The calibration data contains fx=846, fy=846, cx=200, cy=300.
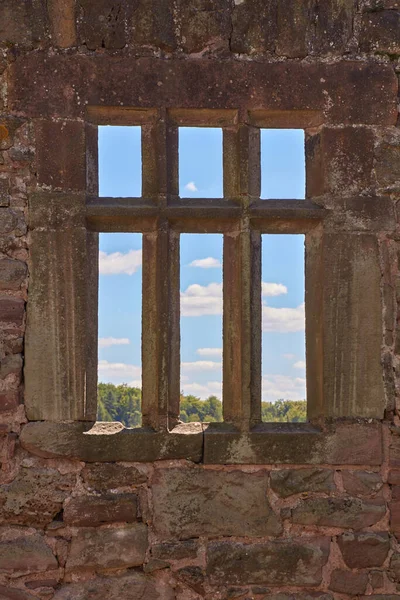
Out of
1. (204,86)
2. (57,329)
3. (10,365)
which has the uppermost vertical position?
(204,86)

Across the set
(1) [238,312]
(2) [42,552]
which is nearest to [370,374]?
(1) [238,312]

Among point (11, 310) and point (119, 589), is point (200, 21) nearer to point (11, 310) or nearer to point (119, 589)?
point (11, 310)

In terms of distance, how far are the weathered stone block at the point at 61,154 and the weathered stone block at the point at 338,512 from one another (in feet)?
6.57

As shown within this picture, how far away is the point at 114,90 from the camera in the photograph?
439 centimetres

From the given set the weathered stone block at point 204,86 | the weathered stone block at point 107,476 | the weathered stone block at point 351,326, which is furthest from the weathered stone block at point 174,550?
the weathered stone block at point 204,86

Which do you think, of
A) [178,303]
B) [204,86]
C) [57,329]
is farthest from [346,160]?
[57,329]

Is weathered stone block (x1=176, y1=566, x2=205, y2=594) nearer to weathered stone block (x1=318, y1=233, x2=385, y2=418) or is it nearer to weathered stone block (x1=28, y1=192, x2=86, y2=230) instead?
weathered stone block (x1=318, y1=233, x2=385, y2=418)

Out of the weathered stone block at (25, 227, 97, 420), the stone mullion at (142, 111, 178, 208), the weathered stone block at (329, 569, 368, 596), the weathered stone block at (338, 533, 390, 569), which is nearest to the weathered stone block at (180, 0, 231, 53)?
the stone mullion at (142, 111, 178, 208)

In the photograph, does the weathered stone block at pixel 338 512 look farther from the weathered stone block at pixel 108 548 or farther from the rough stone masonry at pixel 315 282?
the weathered stone block at pixel 108 548

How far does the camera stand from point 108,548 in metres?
4.23

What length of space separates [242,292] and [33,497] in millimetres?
1480

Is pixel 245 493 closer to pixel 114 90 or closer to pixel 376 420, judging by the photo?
pixel 376 420

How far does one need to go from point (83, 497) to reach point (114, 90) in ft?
6.84

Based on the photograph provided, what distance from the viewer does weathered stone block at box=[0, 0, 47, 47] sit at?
4.38 metres
